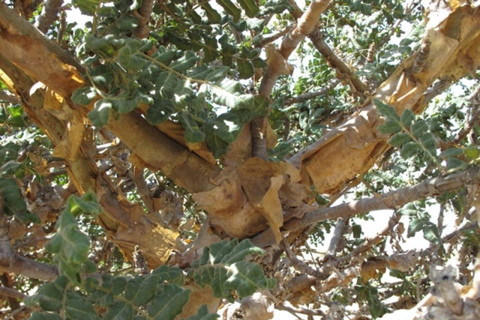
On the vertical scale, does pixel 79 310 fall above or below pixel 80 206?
below

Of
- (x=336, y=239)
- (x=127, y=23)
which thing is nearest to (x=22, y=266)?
(x=127, y=23)

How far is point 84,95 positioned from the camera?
5.20 feet

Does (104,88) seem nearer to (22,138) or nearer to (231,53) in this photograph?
(231,53)

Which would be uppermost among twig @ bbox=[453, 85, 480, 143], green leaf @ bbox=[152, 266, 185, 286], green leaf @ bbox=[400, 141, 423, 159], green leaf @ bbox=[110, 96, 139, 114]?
twig @ bbox=[453, 85, 480, 143]

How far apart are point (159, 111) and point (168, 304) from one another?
0.63 m

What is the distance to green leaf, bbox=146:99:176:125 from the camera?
5.59 feet

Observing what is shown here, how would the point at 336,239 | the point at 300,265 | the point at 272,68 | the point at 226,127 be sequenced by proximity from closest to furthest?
the point at 226,127, the point at 272,68, the point at 300,265, the point at 336,239

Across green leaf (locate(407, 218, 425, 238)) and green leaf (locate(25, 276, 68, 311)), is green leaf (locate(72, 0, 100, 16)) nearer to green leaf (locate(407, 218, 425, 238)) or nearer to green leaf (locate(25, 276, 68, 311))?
green leaf (locate(25, 276, 68, 311))

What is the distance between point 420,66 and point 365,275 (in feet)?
3.55

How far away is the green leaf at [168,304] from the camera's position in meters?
1.32

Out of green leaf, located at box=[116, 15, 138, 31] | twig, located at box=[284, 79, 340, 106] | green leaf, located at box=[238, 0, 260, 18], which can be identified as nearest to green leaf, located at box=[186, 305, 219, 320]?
green leaf, located at box=[116, 15, 138, 31]

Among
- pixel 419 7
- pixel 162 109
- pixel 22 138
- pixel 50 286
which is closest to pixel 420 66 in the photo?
pixel 162 109

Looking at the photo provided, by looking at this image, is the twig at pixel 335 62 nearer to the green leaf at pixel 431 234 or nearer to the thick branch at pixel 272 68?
the thick branch at pixel 272 68

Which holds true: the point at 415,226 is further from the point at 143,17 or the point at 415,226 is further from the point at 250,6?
the point at 143,17
